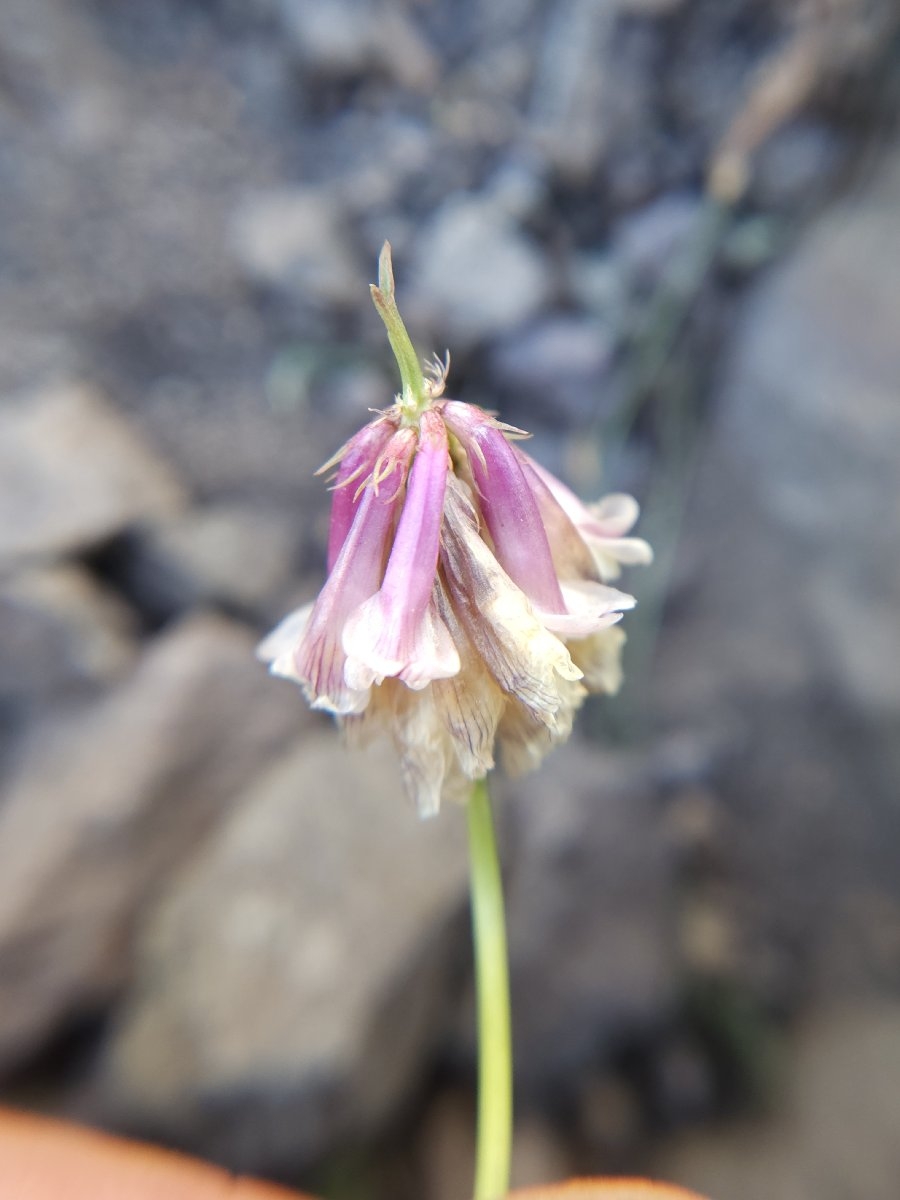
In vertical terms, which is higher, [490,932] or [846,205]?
[846,205]

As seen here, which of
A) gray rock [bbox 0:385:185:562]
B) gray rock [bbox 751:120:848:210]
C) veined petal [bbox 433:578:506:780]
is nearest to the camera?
veined petal [bbox 433:578:506:780]

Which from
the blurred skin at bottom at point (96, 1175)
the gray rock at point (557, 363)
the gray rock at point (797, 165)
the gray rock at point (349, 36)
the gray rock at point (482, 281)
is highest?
the gray rock at point (349, 36)

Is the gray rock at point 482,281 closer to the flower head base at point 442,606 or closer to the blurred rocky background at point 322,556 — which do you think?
the blurred rocky background at point 322,556

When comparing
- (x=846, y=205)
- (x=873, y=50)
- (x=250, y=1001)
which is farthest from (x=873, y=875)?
(x=873, y=50)

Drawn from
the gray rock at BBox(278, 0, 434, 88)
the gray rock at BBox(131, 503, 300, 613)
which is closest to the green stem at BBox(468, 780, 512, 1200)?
the gray rock at BBox(131, 503, 300, 613)

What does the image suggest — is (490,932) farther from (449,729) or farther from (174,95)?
(174,95)

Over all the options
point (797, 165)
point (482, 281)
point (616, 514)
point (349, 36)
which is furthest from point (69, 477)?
point (797, 165)

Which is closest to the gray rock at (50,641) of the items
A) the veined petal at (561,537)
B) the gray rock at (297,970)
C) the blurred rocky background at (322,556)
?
the blurred rocky background at (322,556)

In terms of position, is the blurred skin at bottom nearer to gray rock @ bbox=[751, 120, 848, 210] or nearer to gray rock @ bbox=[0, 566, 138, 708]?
gray rock @ bbox=[0, 566, 138, 708]
